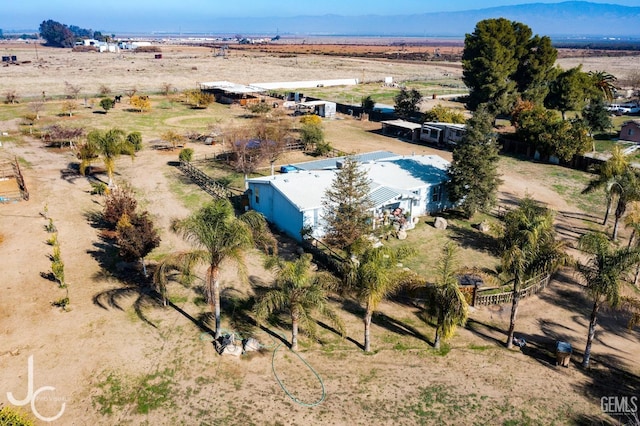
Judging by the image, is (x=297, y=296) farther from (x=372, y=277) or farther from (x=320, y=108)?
(x=320, y=108)

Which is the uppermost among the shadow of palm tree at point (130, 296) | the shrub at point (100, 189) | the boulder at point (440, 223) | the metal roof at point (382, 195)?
the metal roof at point (382, 195)

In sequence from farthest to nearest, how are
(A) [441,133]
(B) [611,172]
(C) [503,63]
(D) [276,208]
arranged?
(C) [503,63] < (A) [441,133] < (D) [276,208] < (B) [611,172]

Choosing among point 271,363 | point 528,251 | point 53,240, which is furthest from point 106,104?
point 528,251

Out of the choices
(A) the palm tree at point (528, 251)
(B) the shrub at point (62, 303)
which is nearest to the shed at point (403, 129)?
(A) the palm tree at point (528, 251)

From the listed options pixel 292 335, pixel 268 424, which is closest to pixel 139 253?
pixel 292 335

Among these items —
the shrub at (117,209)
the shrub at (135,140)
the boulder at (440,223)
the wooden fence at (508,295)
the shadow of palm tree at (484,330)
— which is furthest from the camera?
the shrub at (135,140)

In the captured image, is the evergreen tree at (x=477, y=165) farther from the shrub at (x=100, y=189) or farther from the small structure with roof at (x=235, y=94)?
the small structure with roof at (x=235, y=94)
